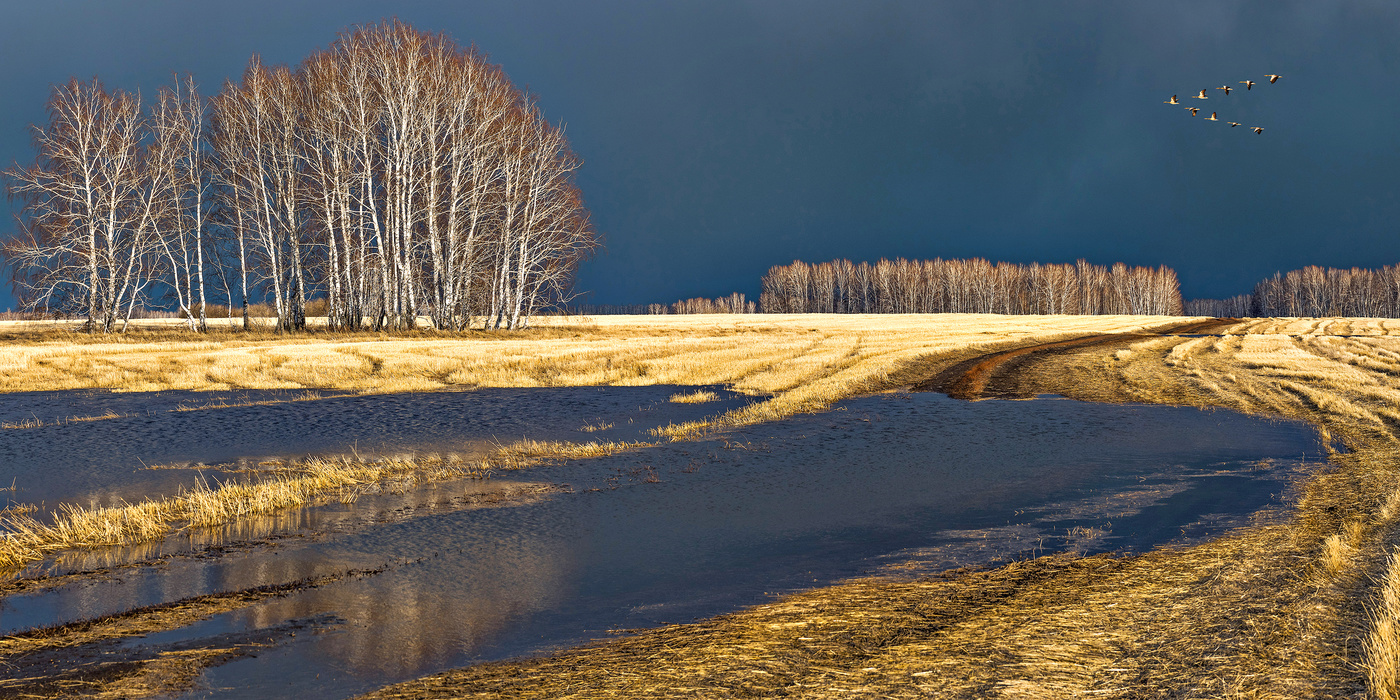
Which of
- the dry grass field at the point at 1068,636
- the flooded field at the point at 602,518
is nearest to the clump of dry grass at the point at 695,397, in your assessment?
the flooded field at the point at 602,518

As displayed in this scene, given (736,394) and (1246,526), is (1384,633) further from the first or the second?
(736,394)

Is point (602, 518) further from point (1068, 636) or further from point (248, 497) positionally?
point (1068, 636)

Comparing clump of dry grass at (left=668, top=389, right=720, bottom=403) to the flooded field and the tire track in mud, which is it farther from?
the tire track in mud

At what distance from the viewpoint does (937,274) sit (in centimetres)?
18450

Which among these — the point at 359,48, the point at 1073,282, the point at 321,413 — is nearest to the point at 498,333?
the point at 359,48

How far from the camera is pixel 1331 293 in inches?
6954

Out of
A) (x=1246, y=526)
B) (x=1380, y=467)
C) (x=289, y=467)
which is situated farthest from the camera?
(x=289, y=467)

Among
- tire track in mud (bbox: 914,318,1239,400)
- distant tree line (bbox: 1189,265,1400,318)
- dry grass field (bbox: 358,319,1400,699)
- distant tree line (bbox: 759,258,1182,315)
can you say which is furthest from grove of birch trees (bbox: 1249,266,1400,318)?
dry grass field (bbox: 358,319,1400,699)

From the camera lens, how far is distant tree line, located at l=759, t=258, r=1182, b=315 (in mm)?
179750

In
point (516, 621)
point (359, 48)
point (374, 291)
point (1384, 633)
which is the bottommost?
point (516, 621)

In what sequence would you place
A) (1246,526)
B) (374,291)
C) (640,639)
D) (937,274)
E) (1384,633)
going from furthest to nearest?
(937,274) < (374,291) < (1246,526) < (640,639) < (1384,633)

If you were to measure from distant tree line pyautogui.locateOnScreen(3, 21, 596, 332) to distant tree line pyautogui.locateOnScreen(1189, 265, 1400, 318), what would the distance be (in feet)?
641

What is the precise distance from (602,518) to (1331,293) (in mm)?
220181

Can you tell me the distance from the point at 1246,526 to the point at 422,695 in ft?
33.4
